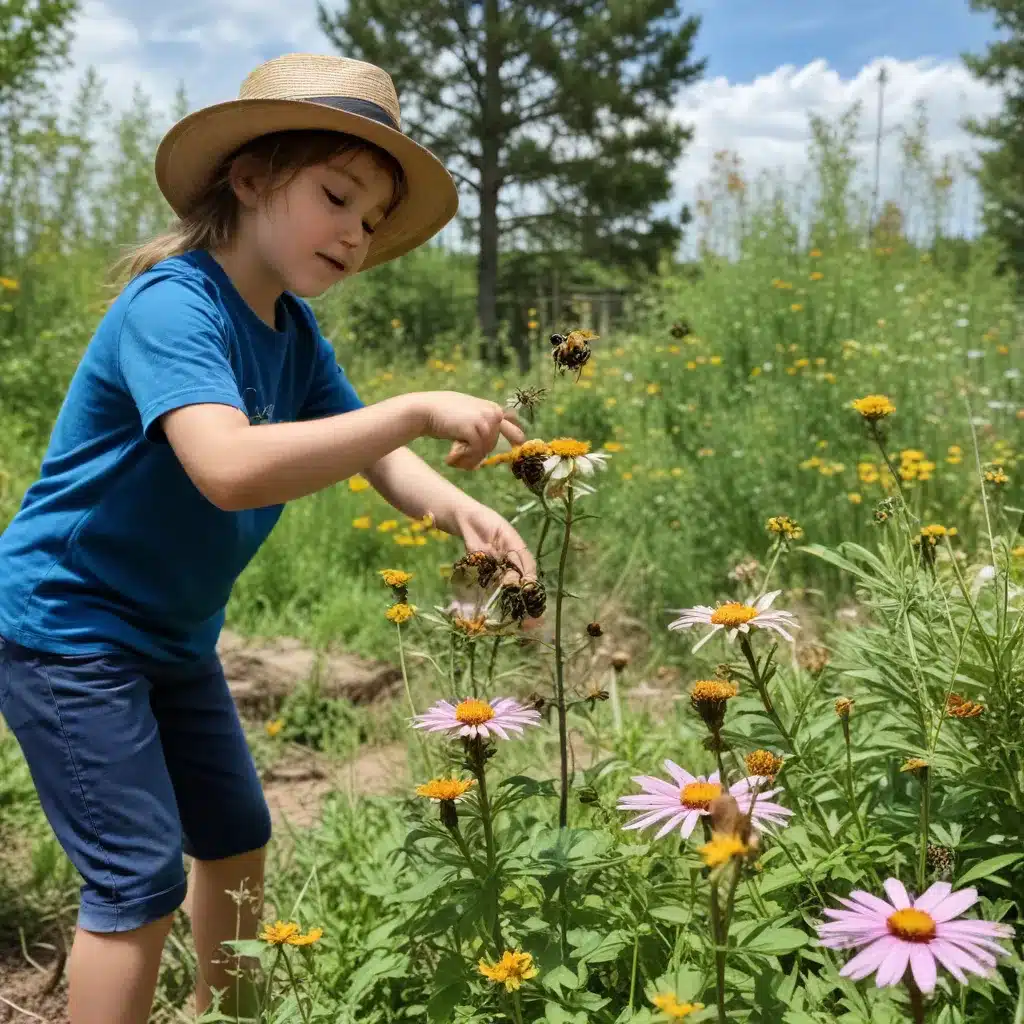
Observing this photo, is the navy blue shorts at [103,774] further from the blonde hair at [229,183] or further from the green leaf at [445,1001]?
the blonde hair at [229,183]

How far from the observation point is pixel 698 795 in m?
0.98

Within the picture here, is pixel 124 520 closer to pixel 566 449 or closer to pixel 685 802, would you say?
pixel 566 449

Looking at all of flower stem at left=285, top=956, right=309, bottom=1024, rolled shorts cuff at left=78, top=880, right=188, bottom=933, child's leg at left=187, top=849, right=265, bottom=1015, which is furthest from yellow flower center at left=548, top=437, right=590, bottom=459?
child's leg at left=187, top=849, right=265, bottom=1015

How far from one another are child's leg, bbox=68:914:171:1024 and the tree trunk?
42.7 ft

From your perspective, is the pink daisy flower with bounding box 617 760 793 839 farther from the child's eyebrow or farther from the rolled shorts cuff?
the child's eyebrow

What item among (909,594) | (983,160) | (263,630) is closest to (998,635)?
(909,594)

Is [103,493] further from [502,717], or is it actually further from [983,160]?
[983,160]

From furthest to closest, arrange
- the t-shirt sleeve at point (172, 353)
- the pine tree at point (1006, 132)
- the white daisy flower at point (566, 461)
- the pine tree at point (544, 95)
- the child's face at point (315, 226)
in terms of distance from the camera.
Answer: the pine tree at point (1006, 132) < the pine tree at point (544, 95) < the child's face at point (315, 226) < the t-shirt sleeve at point (172, 353) < the white daisy flower at point (566, 461)

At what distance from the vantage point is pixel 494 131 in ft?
47.4

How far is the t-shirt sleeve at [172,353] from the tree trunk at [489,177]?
1288 cm

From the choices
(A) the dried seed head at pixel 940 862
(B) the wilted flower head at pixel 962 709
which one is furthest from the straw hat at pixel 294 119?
(A) the dried seed head at pixel 940 862

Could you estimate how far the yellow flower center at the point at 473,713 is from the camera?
1.17 meters

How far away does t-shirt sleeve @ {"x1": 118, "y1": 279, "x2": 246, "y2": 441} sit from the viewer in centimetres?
133

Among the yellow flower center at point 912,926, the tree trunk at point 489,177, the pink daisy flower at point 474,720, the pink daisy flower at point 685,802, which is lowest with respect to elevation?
the yellow flower center at point 912,926
